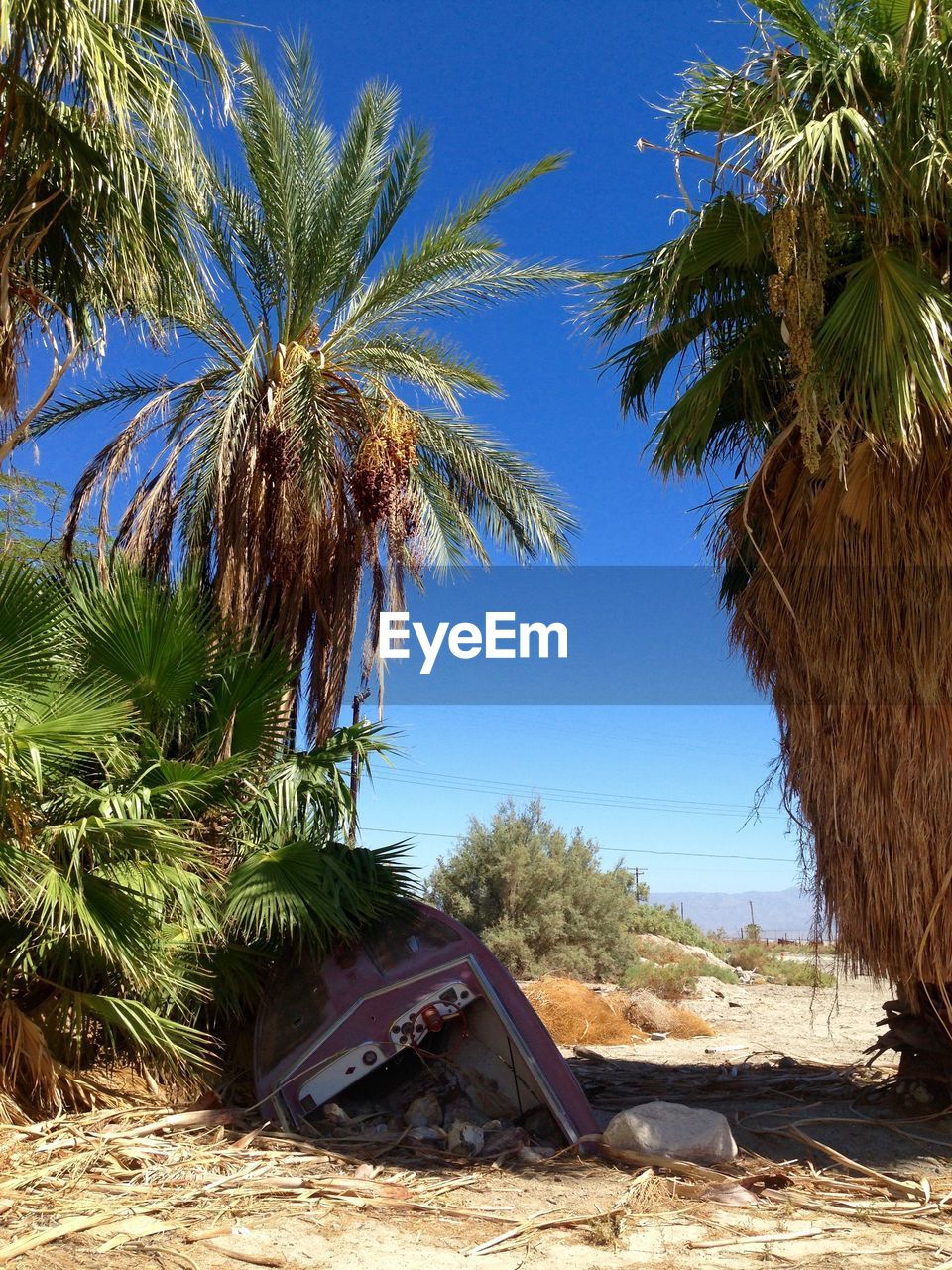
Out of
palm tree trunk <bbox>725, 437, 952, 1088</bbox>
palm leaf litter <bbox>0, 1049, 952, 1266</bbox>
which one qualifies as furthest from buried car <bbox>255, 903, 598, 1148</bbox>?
palm tree trunk <bbox>725, 437, 952, 1088</bbox>

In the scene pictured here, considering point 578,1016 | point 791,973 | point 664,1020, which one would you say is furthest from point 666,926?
point 578,1016

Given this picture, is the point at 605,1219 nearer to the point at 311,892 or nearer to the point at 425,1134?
the point at 425,1134

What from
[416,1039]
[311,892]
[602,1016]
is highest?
[311,892]

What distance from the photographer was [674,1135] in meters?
6.95

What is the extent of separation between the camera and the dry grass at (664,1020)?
47.5 feet

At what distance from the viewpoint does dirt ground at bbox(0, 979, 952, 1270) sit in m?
5.27

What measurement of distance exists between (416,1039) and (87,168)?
6.46 metres

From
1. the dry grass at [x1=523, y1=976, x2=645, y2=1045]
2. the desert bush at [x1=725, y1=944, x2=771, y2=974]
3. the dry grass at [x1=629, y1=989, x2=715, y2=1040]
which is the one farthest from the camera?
A: the desert bush at [x1=725, y1=944, x2=771, y2=974]

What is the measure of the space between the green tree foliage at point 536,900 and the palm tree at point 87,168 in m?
13.2

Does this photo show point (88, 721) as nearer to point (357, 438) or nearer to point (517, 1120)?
point (517, 1120)

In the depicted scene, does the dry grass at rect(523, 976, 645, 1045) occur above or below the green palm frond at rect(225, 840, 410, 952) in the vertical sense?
below

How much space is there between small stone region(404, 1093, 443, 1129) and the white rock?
1.46 metres

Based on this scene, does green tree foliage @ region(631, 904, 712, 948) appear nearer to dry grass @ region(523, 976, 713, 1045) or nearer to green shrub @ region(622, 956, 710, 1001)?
green shrub @ region(622, 956, 710, 1001)

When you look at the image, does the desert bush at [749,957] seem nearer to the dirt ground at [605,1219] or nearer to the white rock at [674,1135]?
the dirt ground at [605,1219]
